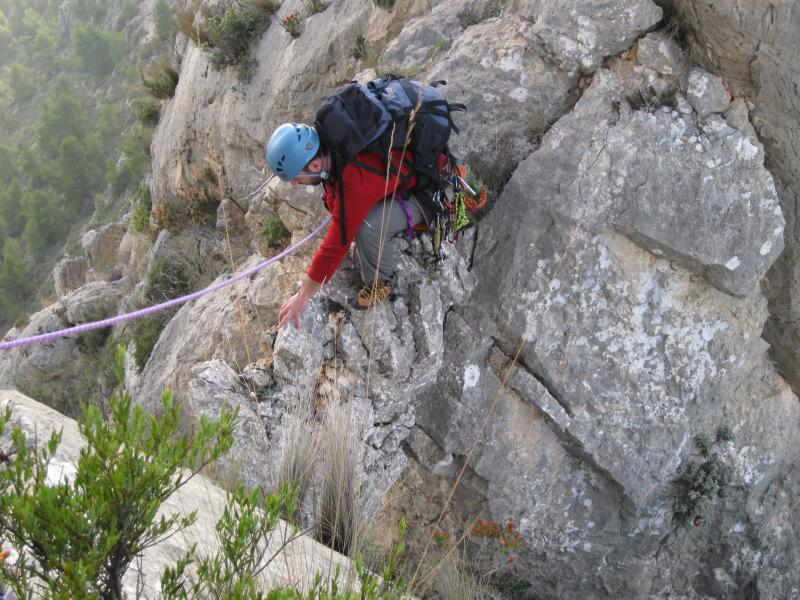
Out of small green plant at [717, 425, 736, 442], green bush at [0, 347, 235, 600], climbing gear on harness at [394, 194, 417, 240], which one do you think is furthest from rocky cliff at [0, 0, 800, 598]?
green bush at [0, 347, 235, 600]

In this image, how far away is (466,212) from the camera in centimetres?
473

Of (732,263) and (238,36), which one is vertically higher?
(238,36)

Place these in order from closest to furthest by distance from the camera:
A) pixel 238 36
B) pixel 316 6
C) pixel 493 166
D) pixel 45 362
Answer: pixel 493 166 → pixel 316 6 → pixel 238 36 → pixel 45 362

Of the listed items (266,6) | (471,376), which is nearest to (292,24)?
(266,6)

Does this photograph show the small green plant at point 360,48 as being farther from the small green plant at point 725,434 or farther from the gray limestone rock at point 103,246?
the gray limestone rock at point 103,246

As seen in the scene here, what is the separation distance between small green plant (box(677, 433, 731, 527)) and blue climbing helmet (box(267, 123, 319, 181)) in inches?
153

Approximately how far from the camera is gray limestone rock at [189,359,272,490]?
3.73 m

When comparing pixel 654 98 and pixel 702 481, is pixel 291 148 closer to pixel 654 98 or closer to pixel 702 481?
pixel 654 98

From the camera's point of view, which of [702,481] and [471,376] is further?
[702,481]

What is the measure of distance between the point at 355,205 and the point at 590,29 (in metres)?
2.71

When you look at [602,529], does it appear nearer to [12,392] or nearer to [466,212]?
[466,212]

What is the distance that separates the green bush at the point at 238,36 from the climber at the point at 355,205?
18.1 feet

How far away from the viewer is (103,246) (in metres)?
15.4

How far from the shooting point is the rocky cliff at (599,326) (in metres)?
4.48
